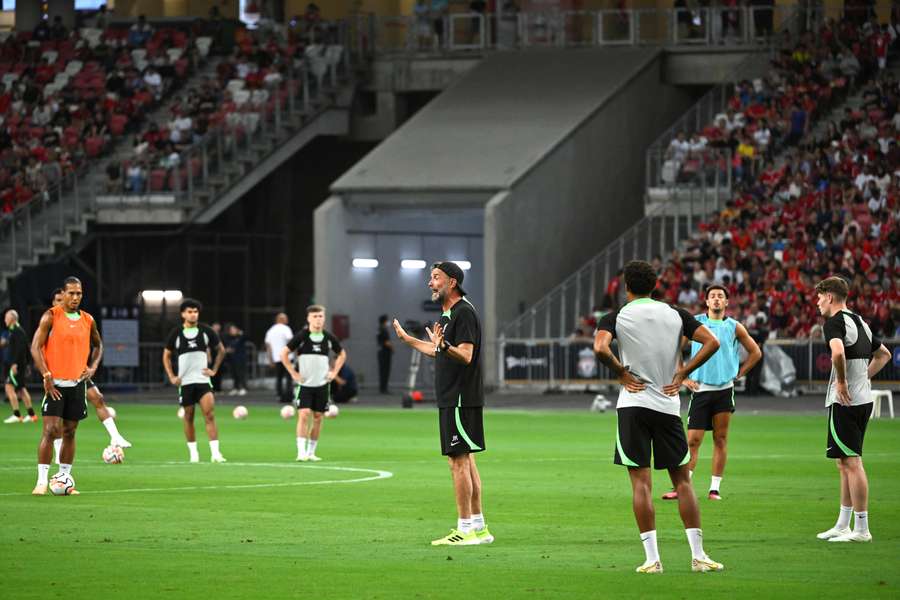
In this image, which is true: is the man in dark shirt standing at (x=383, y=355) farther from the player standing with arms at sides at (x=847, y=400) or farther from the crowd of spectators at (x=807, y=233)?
the player standing with arms at sides at (x=847, y=400)

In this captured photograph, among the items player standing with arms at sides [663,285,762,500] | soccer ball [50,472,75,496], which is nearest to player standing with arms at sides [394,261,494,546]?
player standing with arms at sides [663,285,762,500]

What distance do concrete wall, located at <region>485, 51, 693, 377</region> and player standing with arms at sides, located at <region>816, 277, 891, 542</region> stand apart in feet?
106

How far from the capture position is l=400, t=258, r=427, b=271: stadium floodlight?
54062mm

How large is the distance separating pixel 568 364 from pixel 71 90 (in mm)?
22104

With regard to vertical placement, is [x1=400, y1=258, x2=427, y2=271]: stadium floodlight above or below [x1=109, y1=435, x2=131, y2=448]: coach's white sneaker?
above

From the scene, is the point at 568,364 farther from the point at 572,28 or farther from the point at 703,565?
the point at 703,565

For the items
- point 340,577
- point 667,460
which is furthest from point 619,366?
point 340,577

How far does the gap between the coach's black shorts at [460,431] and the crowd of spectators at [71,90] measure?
3997 cm

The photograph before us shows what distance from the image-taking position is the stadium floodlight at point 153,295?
57.5 m

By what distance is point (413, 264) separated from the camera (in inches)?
2140

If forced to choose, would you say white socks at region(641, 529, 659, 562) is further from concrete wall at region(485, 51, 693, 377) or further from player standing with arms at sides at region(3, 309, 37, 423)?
concrete wall at region(485, 51, 693, 377)

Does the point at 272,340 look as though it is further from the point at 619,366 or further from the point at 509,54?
the point at 619,366

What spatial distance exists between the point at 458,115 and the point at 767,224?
1087 cm

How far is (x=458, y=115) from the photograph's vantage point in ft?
177
